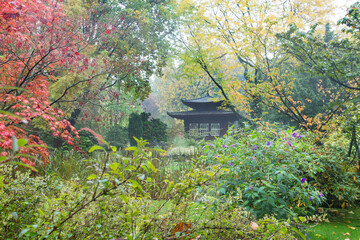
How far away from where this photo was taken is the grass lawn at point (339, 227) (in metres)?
3.31

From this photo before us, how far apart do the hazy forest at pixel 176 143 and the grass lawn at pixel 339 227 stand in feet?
0.09

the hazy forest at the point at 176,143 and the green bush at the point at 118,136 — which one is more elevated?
the hazy forest at the point at 176,143

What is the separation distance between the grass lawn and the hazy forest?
0.09 ft

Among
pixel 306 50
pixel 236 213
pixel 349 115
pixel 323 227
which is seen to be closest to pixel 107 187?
pixel 236 213

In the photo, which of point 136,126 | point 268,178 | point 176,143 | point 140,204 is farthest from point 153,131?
point 140,204

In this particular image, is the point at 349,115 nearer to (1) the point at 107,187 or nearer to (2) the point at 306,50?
(2) the point at 306,50

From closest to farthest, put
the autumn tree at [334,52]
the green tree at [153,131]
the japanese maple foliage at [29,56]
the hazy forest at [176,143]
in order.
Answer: the hazy forest at [176,143] < the japanese maple foliage at [29,56] < the autumn tree at [334,52] < the green tree at [153,131]

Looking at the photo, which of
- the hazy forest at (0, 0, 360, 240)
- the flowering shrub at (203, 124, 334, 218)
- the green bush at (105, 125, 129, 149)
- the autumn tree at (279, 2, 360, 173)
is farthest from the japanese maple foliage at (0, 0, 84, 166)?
the green bush at (105, 125, 129, 149)

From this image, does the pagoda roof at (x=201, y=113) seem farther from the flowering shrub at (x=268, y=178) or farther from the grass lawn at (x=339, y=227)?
the flowering shrub at (x=268, y=178)

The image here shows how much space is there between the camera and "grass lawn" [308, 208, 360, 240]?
331 cm

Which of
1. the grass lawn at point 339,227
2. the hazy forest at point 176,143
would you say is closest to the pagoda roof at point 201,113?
the hazy forest at point 176,143

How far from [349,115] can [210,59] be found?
8.16 m

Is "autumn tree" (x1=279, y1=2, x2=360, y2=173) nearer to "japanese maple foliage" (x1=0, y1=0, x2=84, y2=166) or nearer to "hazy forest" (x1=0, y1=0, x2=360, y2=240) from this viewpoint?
"hazy forest" (x1=0, y1=0, x2=360, y2=240)

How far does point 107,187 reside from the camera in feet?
3.26
